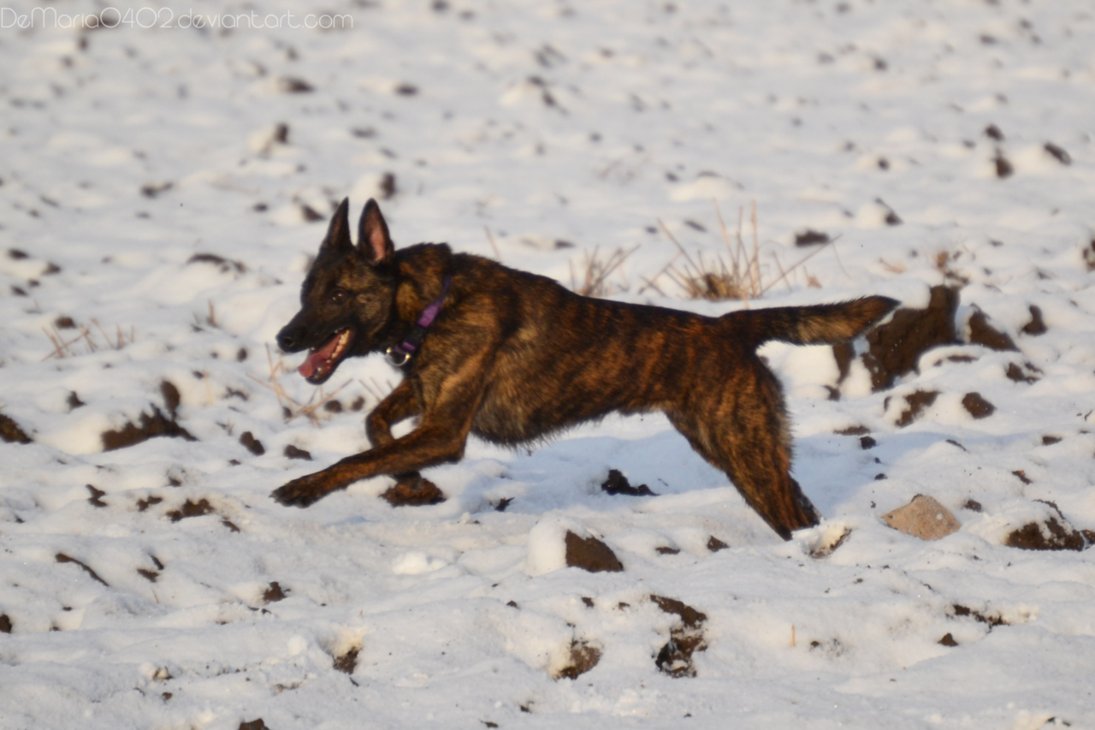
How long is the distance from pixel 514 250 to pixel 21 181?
4.11 m

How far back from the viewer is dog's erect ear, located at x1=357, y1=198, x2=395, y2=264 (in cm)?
532

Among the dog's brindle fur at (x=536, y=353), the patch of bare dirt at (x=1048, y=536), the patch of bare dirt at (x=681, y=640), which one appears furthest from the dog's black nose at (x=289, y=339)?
the patch of bare dirt at (x=1048, y=536)

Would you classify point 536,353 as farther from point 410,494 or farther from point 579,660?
point 579,660

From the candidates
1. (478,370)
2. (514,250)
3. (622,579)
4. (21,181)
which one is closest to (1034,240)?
(514,250)

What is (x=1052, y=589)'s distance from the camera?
4105 millimetres

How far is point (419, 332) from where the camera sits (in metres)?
5.48

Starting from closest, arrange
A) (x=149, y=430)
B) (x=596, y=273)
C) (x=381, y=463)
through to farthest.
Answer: (x=381, y=463)
(x=149, y=430)
(x=596, y=273)

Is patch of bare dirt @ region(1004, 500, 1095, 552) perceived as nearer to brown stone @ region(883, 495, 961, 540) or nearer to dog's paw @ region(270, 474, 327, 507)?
brown stone @ region(883, 495, 961, 540)

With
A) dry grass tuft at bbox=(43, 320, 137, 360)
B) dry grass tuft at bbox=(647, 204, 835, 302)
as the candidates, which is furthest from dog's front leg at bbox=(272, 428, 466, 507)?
dry grass tuft at bbox=(647, 204, 835, 302)

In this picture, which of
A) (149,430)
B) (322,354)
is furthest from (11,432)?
(322,354)

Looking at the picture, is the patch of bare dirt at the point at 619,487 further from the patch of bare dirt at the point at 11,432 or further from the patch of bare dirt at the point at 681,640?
the patch of bare dirt at the point at 11,432

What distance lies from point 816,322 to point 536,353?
122cm

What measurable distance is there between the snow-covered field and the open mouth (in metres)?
0.61

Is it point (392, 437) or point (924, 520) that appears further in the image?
point (392, 437)
